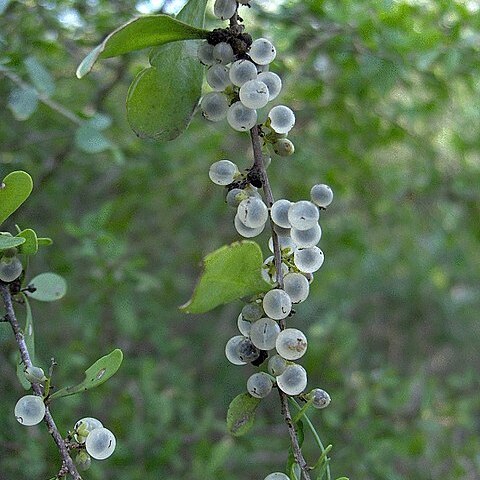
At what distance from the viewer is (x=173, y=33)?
0.44 meters

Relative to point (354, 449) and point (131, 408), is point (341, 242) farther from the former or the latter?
point (131, 408)

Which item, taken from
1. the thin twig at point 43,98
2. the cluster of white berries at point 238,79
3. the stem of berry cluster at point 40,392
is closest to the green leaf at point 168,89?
the cluster of white berries at point 238,79

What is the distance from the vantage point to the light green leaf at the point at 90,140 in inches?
31.9

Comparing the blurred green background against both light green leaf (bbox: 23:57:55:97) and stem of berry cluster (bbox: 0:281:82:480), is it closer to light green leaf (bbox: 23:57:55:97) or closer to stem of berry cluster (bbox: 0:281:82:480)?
light green leaf (bbox: 23:57:55:97)

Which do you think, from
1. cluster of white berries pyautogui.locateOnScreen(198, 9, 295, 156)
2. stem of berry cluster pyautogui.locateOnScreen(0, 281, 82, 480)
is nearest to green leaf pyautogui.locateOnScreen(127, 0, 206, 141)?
cluster of white berries pyautogui.locateOnScreen(198, 9, 295, 156)

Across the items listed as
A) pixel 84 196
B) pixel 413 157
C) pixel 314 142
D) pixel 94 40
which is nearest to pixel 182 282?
pixel 84 196

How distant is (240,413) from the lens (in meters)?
0.49

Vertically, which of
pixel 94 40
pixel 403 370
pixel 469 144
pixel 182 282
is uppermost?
pixel 94 40

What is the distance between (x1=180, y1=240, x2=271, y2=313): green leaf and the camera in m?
0.41

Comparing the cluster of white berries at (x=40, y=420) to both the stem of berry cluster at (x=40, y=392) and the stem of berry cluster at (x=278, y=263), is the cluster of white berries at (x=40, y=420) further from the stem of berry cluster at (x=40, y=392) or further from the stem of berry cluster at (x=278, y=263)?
the stem of berry cluster at (x=278, y=263)

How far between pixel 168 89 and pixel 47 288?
0.65ft

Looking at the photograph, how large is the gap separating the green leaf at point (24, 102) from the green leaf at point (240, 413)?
0.45 metres

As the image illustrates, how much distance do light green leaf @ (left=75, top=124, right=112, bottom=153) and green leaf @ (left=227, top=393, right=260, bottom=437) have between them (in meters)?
0.40

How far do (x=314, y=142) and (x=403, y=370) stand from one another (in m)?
0.70
